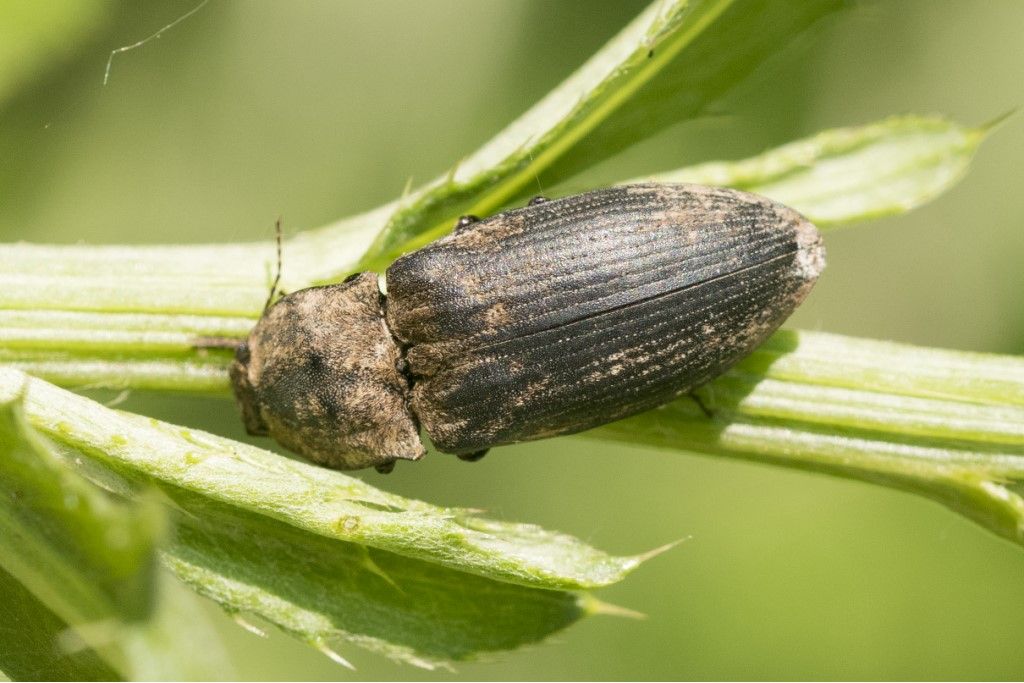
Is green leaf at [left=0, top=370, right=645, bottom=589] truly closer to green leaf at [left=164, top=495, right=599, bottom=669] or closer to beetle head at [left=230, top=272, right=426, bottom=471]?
green leaf at [left=164, top=495, right=599, bottom=669]

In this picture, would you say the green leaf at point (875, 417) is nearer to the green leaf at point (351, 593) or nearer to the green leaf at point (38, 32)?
the green leaf at point (351, 593)

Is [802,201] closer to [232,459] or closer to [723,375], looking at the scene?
[723,375]

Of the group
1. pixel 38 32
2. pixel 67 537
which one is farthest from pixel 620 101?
pixel 38 32

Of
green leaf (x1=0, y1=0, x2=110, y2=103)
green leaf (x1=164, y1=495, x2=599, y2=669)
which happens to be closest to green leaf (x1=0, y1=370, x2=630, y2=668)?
green leaf (x1=164, y1=495, x2=599, y2=669)

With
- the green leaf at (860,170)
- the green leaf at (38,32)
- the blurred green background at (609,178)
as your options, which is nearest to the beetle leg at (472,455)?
the green leaf at (860,170)

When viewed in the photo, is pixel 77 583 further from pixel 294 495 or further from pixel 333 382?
pixel 333 382

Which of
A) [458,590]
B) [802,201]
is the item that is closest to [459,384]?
[458,590]
